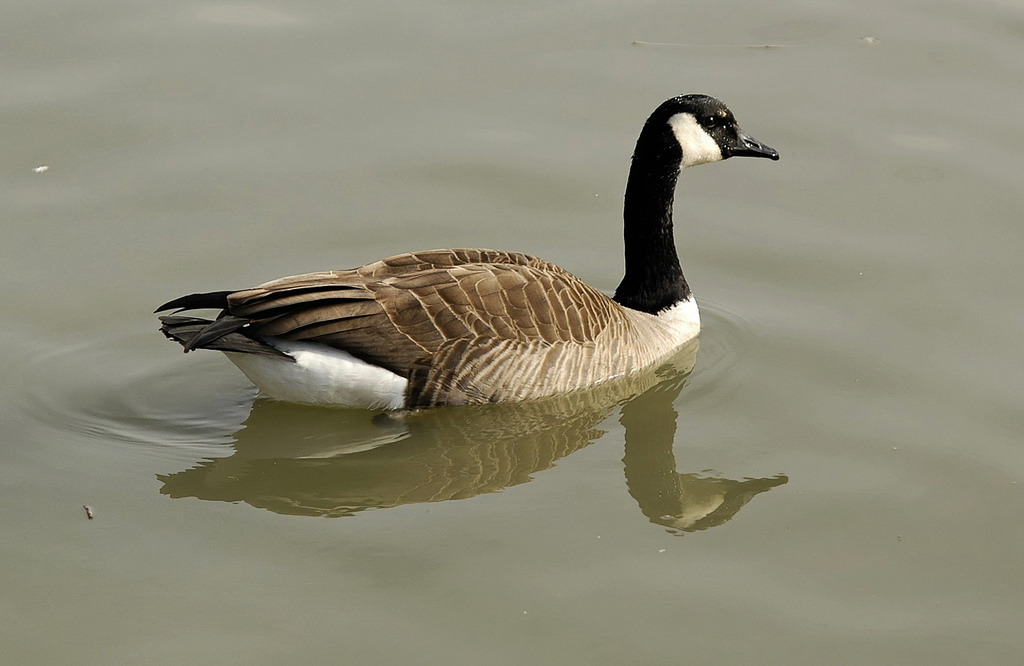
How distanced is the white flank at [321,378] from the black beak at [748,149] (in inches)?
106

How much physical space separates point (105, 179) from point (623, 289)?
3.73 m

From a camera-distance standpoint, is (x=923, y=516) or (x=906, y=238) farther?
(x=906, y=238)

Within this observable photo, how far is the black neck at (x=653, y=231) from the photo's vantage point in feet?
28.5

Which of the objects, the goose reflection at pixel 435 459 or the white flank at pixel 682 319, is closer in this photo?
the goose reflection at pixel 435 459

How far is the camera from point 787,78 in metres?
11.2

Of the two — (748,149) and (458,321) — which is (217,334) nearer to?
(458,321)

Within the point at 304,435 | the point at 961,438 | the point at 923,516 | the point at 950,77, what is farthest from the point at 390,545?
the point at 950,77

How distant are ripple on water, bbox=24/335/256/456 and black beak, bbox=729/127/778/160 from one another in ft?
10.9

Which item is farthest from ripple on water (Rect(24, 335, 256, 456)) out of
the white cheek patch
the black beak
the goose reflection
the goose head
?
the black beak

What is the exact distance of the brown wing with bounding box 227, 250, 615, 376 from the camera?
7379 mm

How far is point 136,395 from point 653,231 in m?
3.26

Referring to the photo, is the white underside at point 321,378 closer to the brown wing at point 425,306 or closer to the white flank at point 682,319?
the brown wing at point 425,306

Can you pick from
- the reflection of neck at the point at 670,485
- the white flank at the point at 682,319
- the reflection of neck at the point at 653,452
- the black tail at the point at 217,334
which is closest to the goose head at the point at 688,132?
the white flank at the point at 682,319

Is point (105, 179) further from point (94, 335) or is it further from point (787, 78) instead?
point (787, 78)
